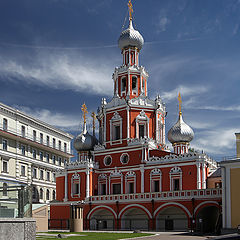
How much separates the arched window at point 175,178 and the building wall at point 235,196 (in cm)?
1124

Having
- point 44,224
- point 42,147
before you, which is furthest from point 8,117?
point 44,224

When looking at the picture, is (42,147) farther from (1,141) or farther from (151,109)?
(151,109)

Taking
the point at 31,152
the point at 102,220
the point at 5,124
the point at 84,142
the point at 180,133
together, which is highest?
the point at 5,124

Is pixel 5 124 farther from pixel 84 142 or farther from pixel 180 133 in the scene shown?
pixel 180 133

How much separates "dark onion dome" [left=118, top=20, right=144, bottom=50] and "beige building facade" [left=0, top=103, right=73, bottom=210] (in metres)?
14.7

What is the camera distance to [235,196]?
30.0 m

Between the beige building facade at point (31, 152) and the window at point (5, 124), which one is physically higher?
the window at point (5, 124)

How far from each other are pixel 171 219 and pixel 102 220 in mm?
7795

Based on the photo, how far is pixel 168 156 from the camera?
42344 mm

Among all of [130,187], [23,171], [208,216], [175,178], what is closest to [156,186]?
[175,178]

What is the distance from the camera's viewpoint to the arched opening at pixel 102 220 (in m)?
42.5

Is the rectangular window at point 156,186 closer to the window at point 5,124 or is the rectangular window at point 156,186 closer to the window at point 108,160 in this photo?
the window at point 108,160

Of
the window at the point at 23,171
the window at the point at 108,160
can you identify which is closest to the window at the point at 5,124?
the window at the point at 23,171

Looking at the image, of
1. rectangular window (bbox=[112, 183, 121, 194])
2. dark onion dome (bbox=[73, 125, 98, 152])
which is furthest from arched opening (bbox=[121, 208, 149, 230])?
dark onion dome (bbox=[73, 125, 98, 152])
